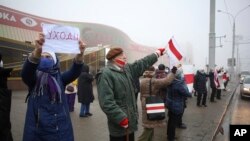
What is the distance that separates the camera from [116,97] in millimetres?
3670

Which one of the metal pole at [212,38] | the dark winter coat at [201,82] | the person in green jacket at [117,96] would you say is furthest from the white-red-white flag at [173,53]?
the metal pole at [212,38]

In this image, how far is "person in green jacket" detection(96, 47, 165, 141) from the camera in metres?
3.51

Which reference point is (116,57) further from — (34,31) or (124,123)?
(34,31)

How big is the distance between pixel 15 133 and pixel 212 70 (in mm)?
11527

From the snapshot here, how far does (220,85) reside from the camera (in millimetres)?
15836

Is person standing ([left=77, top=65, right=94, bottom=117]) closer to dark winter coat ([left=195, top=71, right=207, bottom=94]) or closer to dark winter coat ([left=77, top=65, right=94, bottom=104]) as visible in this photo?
dark winter coat ([left=77, top=65, right=94, bottom=104])

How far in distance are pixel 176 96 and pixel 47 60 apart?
4.13 metres

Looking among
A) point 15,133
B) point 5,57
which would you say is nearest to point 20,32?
point 5,57

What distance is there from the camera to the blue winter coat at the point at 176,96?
21.1ft

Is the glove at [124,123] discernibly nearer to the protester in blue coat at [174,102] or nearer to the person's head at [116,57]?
the person's head at [116,57]

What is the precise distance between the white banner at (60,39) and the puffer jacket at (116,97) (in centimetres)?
60

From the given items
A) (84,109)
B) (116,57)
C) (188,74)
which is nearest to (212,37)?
(188,74)

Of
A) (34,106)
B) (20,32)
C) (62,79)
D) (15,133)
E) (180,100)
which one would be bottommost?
(15,133)

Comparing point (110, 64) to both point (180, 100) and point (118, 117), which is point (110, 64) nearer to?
point (118, 117)
